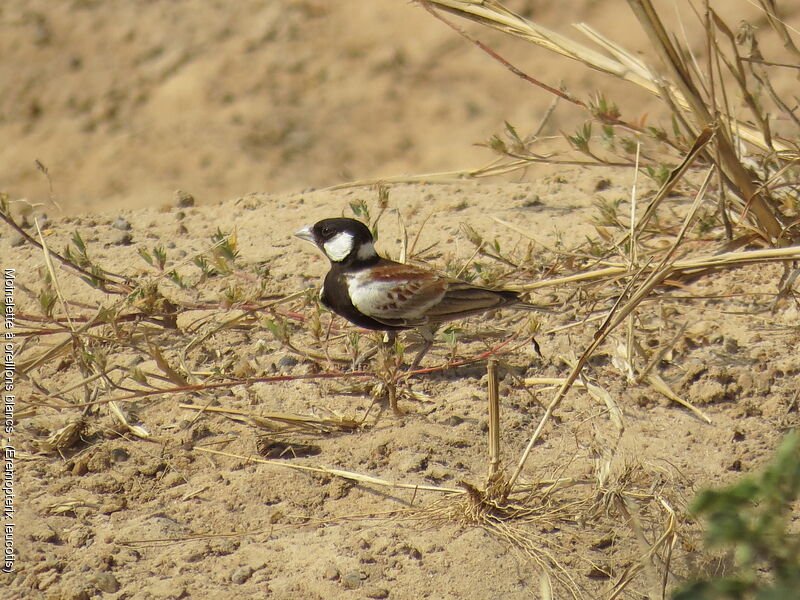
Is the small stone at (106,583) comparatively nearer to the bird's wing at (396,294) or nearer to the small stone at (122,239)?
the bird's wing at (396,294)

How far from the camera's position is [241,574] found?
300cm

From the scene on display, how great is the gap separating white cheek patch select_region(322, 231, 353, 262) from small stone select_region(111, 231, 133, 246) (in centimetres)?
154

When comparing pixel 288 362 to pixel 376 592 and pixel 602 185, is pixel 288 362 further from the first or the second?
pixel 602 185

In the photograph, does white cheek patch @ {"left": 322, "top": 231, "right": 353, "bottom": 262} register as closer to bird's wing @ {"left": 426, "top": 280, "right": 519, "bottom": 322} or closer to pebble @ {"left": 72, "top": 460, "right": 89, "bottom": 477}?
bird's wing @ {"left": 426, "top": 280, "right": 519, "bottom": 322}

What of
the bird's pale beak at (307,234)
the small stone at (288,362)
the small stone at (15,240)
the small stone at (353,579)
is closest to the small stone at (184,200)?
the small stone at (15,240)

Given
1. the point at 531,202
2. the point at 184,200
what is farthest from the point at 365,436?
the point at 184,200

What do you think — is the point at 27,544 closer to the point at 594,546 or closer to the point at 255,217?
the point at 594,546

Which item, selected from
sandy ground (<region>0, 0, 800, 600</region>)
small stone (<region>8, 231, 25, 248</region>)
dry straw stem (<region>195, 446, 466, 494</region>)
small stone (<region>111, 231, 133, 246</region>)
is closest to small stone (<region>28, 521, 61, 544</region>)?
sandy ground (<region>0, 0, 800, 600</region>)

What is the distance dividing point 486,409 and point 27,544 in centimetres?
180

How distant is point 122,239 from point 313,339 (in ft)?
4.98

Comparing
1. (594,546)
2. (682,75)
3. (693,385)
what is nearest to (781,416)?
(693,385)

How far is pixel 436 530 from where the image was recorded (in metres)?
3.13

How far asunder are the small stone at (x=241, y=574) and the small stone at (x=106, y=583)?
0.37 m

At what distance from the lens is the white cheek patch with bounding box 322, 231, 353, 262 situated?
422cm
